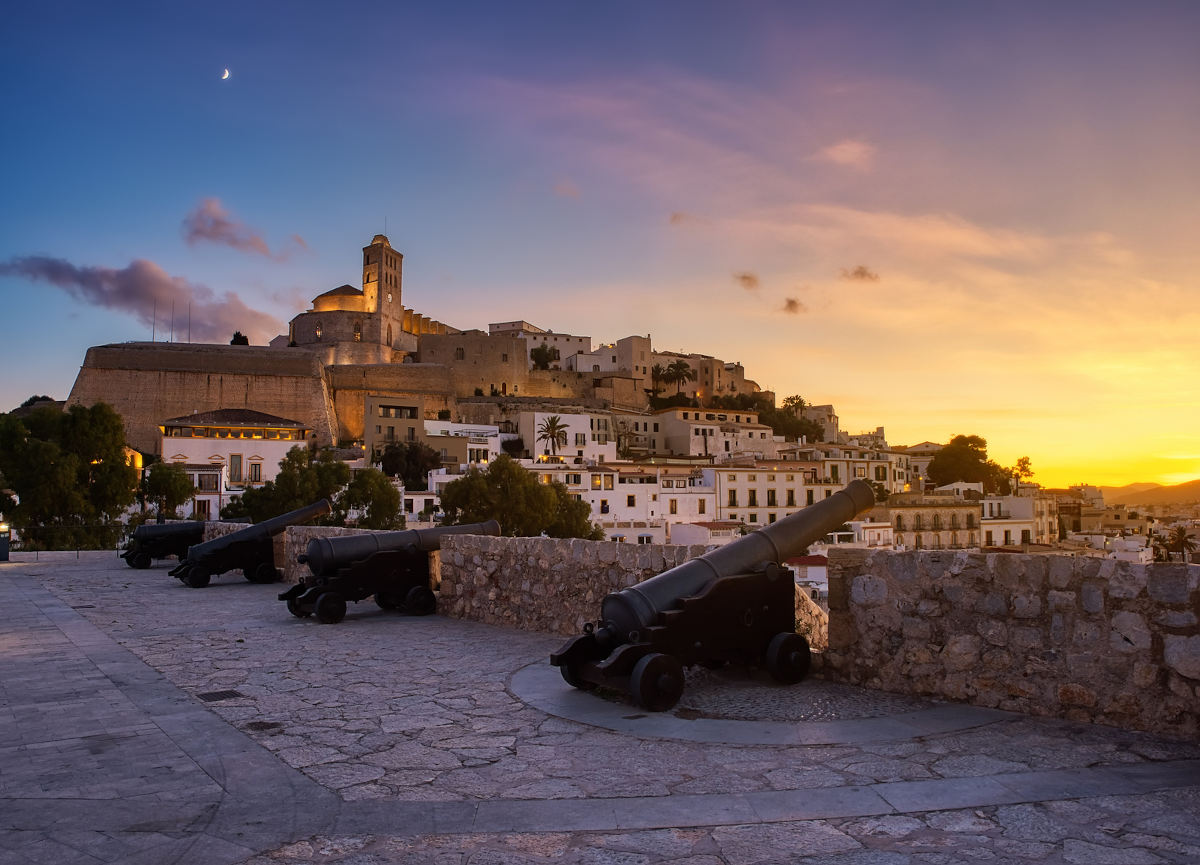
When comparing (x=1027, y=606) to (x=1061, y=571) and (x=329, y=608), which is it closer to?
(x=1061, y=571)

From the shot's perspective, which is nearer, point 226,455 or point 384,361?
point 226,455

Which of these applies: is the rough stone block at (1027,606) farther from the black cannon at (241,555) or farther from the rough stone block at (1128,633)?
the black cannon at (241,555)

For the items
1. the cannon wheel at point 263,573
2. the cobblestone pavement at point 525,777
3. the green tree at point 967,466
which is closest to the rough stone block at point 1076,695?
the cobblestone pavement at point 525,777

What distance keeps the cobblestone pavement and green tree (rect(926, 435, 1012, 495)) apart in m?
82.1

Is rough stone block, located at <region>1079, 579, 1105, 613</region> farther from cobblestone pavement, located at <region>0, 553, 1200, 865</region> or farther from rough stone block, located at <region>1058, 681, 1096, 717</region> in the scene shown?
cobblestone pavement, located at <region>0, 553, 1200, 865</region>

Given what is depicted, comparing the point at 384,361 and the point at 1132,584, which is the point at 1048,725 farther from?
the point at 384,361

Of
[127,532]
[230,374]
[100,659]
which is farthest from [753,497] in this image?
[100,659]

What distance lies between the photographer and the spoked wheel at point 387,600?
30.4 ft

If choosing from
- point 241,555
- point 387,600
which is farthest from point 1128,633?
point 241,555

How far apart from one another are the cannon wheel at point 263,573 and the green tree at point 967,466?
7716 centimetres

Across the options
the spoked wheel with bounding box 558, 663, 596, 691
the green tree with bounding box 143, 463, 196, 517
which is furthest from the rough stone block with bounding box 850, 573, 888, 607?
the green tree with bounding box 143, 463, 196, 517

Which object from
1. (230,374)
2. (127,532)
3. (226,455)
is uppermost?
(230,374)

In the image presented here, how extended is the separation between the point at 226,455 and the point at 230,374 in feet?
70.5

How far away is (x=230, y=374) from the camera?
256ft
